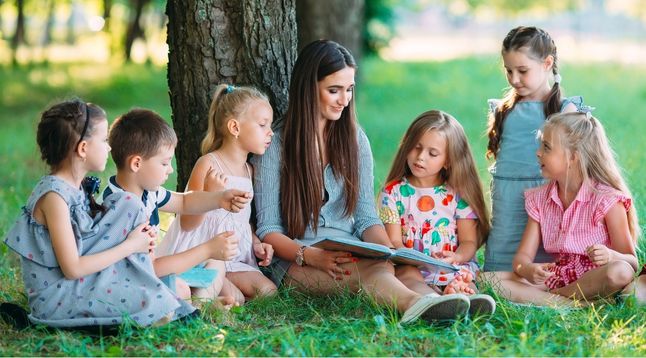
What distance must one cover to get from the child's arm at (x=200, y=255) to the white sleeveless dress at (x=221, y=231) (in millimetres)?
549

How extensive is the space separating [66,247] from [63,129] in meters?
0.50

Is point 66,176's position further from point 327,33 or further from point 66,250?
point 327,33

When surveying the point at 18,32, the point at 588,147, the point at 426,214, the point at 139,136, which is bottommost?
the point at 426,214

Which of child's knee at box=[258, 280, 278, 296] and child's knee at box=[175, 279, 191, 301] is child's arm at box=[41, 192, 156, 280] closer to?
child's knee at box=[175, 279, 191, 301]

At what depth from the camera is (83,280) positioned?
4184 millimetres

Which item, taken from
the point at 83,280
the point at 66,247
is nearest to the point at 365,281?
the point at 83,280

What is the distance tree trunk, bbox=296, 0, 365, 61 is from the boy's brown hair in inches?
311

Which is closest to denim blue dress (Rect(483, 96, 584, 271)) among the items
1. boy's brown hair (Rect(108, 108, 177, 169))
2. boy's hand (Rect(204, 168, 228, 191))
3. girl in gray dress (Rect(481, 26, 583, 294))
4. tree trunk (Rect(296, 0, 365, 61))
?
girl in gray dress (Rect(481, 26, 583, 294))

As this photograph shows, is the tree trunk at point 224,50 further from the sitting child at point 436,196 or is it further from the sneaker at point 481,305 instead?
the sneaker at point 481,305

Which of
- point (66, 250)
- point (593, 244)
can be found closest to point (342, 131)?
point (593, 244)

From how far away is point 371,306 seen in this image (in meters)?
4.67

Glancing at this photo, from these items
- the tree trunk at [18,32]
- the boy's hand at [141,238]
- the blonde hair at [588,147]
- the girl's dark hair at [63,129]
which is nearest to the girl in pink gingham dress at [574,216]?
the blonde hair at [588,147]

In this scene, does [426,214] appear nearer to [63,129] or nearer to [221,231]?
[221,231]

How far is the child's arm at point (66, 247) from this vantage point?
13.4 feet
